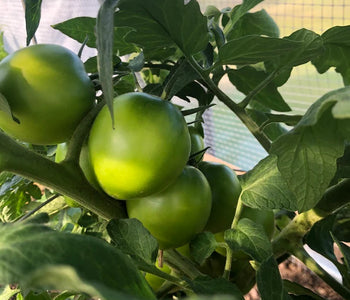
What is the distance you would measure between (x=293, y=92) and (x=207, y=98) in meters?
0.64

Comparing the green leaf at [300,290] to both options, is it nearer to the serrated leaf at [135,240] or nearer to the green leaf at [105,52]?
the serrated leaf at [135,240]

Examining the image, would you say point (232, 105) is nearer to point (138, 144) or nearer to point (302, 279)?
point (138, 144)

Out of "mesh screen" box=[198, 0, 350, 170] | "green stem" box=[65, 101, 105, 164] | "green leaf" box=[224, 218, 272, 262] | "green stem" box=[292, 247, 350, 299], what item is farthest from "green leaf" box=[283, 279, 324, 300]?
"mesh screen" box=[198, 0, 350, 170]

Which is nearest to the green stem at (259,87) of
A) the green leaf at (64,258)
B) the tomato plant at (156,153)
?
the tomato plant at (156,153)

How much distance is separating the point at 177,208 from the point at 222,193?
6 centimetres

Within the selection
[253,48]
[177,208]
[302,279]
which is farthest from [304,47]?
[302,279]

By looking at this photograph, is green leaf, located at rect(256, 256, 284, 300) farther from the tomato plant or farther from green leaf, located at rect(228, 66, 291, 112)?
green leaf, located at rect(228, 66, 291, 112)

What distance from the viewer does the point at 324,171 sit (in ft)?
0.77

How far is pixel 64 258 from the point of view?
0.44 feet

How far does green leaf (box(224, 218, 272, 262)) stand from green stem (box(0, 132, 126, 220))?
0.30 feet

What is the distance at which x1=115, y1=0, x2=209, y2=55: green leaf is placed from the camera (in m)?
0.27

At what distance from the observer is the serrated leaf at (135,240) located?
256mm

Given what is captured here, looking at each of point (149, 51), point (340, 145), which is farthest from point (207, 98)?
point (340, 145)

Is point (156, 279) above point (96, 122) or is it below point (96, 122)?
below
